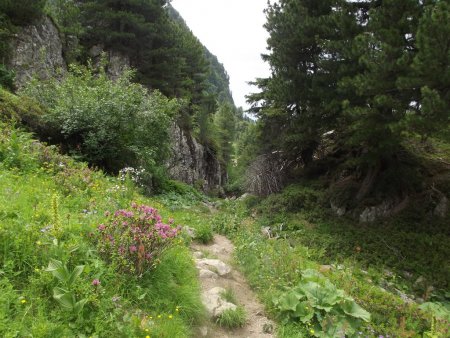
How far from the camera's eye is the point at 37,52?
647 inches

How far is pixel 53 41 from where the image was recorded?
711 inches

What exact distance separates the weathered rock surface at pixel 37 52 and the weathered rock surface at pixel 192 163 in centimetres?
722

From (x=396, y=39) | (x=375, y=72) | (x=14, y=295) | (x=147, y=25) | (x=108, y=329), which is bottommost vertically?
(x=108, y=329)

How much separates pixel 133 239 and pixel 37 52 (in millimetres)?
16279

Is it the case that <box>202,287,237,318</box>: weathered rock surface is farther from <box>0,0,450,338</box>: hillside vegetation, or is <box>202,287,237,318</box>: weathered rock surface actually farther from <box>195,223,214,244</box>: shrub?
<box>195,223,214,244</box>: shrub

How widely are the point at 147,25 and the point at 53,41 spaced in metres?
5.94

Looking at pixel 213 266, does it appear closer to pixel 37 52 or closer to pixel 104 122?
pixel 104 122

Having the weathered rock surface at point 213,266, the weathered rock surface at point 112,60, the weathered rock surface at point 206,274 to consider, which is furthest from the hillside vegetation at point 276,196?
the weathered rock surface at point 112,60

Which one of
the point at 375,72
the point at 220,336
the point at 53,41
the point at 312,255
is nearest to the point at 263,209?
the point at 312,255

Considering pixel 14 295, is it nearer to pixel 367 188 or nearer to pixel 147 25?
pixel 367 188

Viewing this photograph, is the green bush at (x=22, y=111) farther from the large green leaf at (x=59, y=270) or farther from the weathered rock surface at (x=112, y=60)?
the weathered rock surface at (x=112, y=60)

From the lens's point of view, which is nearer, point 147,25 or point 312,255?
point 312,255

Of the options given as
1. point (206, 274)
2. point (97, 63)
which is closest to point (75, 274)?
point (206, 274)

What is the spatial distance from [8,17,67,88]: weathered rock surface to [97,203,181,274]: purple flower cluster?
1214cm
